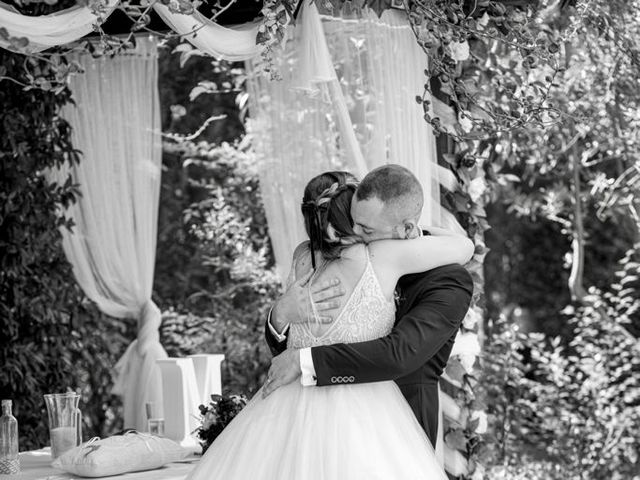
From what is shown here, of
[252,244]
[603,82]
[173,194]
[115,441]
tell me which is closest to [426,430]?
[115,441]

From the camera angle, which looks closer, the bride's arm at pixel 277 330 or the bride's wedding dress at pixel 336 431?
the bride's wedding dress at pixel 336 431

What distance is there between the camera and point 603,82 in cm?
595

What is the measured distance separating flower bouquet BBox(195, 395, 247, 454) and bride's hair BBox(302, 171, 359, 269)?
0.89 metres

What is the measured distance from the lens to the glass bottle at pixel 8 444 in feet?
11.4

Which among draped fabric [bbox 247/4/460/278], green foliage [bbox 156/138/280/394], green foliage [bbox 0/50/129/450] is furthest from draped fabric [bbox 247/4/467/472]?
green foliage [bbox 156/138/280/394]

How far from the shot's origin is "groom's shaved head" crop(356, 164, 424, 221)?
265 centimetres

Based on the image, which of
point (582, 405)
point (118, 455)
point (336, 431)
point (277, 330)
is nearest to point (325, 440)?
point (336, 431)

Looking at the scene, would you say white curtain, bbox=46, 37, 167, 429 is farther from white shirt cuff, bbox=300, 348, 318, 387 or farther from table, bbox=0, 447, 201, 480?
white shirt cuff, bbox=300, 348, 318, 387

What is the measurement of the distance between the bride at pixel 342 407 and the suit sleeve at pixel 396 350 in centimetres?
7

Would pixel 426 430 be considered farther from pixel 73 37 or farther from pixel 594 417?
pixel 594 417

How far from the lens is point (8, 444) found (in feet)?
11.5

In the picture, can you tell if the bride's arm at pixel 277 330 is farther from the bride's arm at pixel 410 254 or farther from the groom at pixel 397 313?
the bride's arm at pixel 410 254

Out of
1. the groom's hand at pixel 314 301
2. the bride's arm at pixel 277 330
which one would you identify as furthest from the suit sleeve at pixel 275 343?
the groom's hand at pixel 314 301

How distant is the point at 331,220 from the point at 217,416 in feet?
3.41
